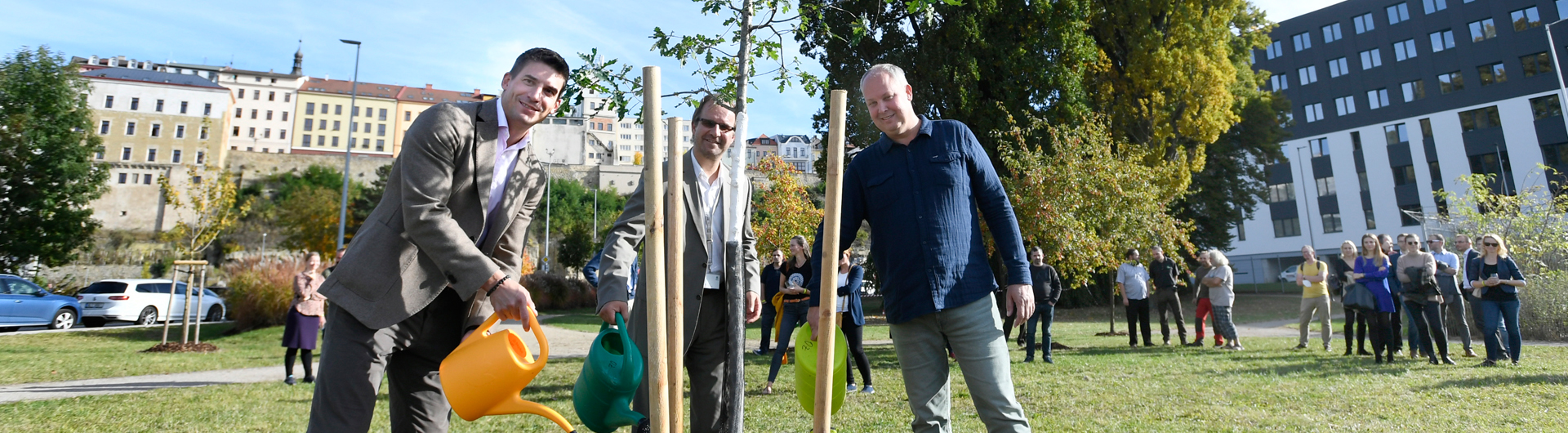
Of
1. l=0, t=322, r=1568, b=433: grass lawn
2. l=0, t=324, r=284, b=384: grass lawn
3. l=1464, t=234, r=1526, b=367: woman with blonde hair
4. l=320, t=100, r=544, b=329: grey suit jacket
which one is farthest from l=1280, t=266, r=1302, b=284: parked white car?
l=320, t=100, r=544, b=329: grey suit jacket

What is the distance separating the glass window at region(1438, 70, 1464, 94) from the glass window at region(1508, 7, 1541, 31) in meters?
3.20

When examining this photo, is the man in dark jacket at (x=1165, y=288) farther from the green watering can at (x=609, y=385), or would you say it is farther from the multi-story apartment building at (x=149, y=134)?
the multi-story apartment building at (x=149, y=134)

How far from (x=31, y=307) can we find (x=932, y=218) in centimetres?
2508

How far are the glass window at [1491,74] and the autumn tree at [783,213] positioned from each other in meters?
42.3

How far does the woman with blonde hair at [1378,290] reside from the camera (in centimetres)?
888

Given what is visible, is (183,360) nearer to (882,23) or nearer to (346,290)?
(346,290)

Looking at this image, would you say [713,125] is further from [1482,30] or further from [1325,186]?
[1325,186]

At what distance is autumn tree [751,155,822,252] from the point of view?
21484mm

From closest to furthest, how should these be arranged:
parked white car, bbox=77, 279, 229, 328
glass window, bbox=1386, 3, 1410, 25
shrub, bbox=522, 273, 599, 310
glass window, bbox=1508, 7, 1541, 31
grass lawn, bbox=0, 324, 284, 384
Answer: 1. grass lawn, bbox=0, 324, 284, 384
2. parked white car, bbox=77, 279, 229, 328
3. shrub, bbox=522, 273, 599, 310
4. glass window, bbox=1508, 7, 1541, 31
5. glass window, bbox=1386, 3, 1410, 25

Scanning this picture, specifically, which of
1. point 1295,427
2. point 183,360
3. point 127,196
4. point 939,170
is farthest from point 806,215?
point 127,196

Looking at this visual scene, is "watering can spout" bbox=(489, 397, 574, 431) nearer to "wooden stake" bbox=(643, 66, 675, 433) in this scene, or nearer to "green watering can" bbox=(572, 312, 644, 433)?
"green watering can" bbox=(572, 312, 644, 433)

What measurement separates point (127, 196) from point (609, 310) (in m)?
82.4

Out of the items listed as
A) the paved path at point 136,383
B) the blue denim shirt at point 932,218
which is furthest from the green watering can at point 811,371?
the paved path at point 136,383

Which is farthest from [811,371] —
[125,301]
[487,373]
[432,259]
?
[125,301]
